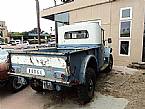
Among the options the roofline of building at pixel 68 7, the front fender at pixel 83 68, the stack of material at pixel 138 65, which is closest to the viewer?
the front fender at pixel 83 68

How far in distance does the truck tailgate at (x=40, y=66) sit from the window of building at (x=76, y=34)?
8.22ft

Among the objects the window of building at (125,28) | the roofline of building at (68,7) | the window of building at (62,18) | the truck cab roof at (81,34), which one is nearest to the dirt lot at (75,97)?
the truck cab roof at (81,34)

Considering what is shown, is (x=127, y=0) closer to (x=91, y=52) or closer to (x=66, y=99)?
(x=91, y=52)

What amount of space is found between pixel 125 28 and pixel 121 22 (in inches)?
16.8

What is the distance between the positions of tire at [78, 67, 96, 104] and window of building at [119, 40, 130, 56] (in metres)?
5.69

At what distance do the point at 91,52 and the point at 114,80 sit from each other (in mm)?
2031

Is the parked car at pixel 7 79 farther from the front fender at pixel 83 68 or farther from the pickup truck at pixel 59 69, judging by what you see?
the front fender at pixel 83 68

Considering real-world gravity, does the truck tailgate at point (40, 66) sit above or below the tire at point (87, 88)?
above

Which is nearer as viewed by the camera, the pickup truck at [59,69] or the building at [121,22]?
the pickup truck at [59,69]

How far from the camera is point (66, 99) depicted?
5.19 meters

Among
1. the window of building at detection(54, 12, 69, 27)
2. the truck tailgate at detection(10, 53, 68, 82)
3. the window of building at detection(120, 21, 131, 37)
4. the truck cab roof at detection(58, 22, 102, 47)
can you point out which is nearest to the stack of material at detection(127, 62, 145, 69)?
the window of building at detection(120, 21, 131, 37)

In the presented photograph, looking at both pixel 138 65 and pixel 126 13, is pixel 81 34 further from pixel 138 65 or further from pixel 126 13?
pixel 126 13

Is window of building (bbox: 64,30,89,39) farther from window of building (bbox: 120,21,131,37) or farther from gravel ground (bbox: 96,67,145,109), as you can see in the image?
window of building (bbox: 120,21,131,37)

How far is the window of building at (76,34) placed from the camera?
645 cm
